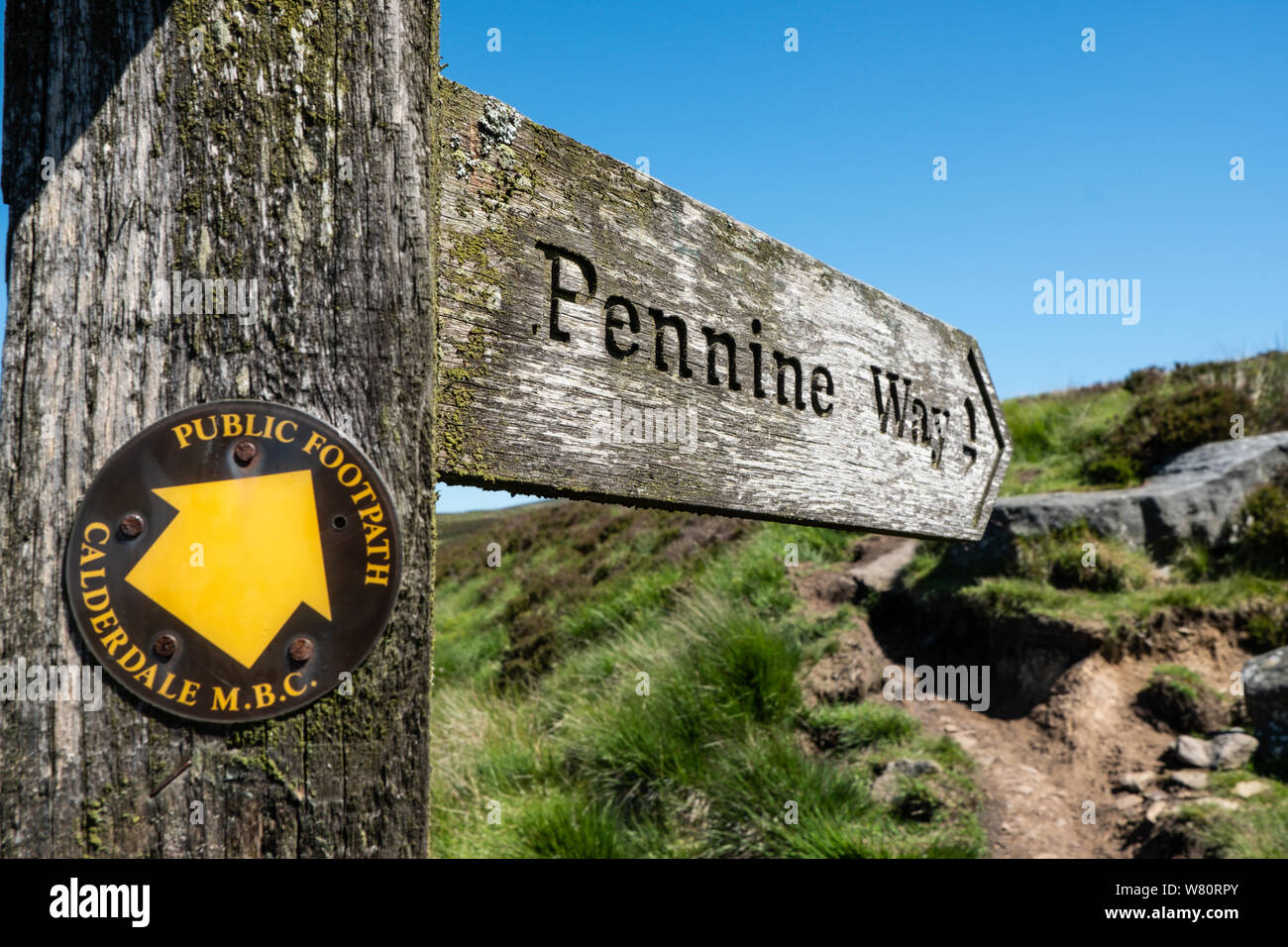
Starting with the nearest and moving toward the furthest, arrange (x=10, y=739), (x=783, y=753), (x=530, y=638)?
(x=10, y=739)
(x=783, y=753)
(x=530, y=638)

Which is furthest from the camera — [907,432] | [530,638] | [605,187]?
[530,638]

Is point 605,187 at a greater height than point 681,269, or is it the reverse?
point 605,187

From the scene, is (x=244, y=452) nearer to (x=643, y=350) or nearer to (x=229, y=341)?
(x=229, y=341)

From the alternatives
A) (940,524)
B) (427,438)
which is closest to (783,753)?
(940,524)

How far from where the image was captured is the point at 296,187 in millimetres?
926

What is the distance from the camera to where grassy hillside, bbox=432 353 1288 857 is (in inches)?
198

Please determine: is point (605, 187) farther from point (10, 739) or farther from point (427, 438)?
point (10, 739)

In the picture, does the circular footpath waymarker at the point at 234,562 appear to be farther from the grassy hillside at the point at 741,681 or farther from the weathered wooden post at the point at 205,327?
the grassy hillside at the point at 741,681

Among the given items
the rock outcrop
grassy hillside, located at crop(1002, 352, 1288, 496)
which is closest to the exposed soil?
the rock outcrop

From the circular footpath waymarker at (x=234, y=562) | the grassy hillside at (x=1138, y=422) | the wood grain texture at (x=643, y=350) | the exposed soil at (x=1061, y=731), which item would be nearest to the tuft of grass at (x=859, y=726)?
the exposed soil at (x=1061, y=731)

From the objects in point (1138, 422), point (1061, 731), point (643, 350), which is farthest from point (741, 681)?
point (1138, 422)

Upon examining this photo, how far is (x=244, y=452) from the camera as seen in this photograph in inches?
34.5

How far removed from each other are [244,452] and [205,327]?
5.6 inches
